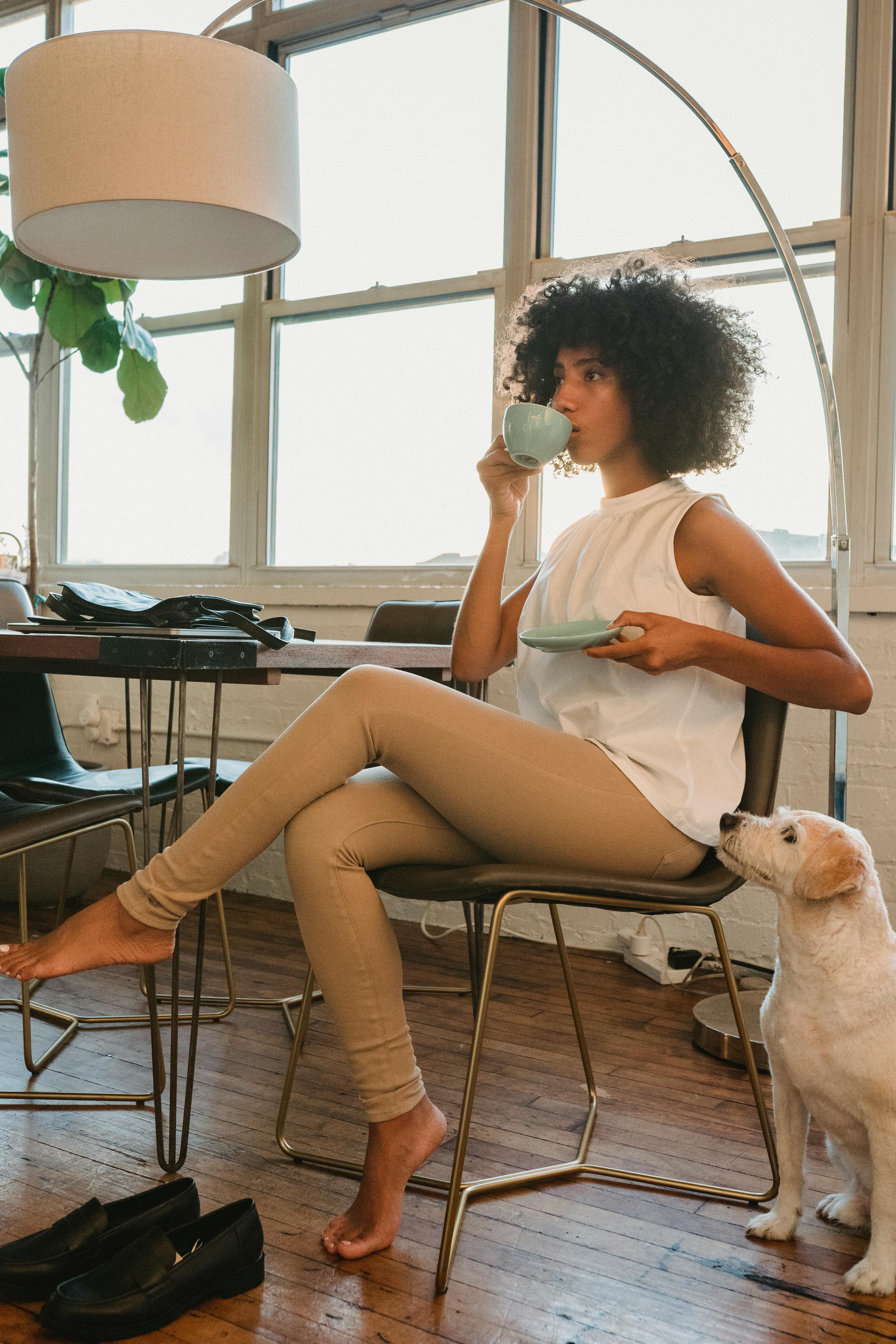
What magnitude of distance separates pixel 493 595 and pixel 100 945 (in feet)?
2.47

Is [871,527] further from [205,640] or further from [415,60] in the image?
[415,60]

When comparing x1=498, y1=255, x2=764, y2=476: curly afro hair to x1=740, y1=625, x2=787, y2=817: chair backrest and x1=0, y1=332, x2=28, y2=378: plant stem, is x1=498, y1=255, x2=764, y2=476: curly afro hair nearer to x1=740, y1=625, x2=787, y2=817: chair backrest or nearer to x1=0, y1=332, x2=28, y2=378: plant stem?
x1=740, y1=625, x2=787, y2=817: chair backrest

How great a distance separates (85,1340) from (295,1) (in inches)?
151

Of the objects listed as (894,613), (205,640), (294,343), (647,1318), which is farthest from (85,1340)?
(294,343)

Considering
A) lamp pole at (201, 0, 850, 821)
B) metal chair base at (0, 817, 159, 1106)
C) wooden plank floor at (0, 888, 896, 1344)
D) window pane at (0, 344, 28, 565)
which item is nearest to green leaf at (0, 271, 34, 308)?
window pane at (0, 344, 28, 565)

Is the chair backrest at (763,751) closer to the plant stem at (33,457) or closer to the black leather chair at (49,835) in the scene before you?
the black leather chair at (49,835)

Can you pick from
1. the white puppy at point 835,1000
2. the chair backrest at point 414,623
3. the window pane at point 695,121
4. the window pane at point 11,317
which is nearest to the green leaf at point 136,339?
the window pane at point 11,317

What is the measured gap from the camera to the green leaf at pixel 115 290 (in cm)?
341

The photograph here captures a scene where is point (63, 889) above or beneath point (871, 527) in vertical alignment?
beneath

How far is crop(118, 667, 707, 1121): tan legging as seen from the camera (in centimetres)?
130

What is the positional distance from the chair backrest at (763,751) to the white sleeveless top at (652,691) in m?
0.02

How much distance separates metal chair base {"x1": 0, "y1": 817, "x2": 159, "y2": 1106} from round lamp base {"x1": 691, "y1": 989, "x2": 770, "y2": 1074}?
102 centimetres

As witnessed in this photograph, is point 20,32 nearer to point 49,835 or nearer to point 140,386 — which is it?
point 140,386

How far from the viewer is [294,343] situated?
360 cm
